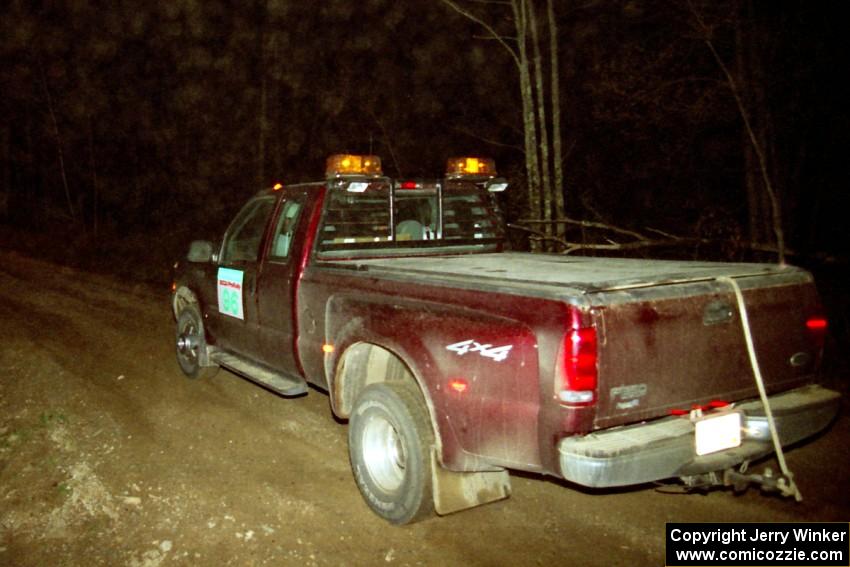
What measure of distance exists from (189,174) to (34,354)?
23.9m

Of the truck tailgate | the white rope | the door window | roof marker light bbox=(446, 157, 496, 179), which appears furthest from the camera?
the door window

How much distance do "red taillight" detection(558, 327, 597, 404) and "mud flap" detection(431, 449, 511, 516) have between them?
105 centimetres

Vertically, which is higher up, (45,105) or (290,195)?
(45,105)

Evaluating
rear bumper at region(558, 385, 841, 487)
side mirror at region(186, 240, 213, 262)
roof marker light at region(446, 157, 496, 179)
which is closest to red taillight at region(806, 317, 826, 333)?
rear bumper at region(558, 385, 841, 487)

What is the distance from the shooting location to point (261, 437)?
5574 millimetres

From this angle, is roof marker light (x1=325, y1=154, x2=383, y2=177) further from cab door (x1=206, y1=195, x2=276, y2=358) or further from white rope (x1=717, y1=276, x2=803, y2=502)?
white rope (x1=717, y1=276, x2=803, y2=502)

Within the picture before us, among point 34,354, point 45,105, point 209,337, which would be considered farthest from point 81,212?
point 209,337

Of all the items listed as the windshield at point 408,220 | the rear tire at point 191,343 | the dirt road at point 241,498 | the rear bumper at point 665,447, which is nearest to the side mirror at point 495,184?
the windshield at point 408,220

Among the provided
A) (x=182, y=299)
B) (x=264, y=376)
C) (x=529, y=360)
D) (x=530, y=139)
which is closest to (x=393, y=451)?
(x=529, y=360)

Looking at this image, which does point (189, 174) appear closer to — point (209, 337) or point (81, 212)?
point (81, 212)

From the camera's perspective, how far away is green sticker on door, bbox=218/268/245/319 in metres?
5.87

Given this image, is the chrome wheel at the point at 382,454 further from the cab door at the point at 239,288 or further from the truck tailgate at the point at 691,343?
the cab door at the point at 239,288

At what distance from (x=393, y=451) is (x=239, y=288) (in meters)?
2.43

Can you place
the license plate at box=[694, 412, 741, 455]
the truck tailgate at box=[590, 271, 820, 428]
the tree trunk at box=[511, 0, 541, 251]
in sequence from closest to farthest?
the truck tailgate at box=[590, 271, 820, 428] → the license plate at box=[694, 412, 741, 455] → the tree trunk at box=[511, 0, 541, 251]
